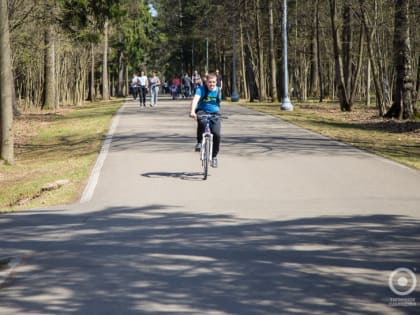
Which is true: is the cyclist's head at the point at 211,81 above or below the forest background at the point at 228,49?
below

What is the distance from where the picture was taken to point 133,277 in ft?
23.2

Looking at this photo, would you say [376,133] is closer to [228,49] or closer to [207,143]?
[207,143]

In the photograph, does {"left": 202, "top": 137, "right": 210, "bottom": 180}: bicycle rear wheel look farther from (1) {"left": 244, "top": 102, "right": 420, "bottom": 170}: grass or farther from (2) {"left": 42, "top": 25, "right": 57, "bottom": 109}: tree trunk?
(2) {"left": 42, "top": 25, "right": 57, "bottom": 109}: tree trunk

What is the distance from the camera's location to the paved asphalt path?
6328 mm

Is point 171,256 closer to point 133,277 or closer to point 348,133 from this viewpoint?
point 133,277

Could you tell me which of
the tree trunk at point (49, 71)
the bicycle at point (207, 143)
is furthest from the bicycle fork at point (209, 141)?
the tree trunk at point (49, 71)

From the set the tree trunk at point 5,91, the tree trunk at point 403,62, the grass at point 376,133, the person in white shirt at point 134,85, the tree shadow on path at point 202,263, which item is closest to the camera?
the tree shadow on path at point 202,263

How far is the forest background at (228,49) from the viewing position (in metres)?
27.4

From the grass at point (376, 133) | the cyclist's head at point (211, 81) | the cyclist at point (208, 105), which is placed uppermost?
the cyclist's head at point (211, 81)

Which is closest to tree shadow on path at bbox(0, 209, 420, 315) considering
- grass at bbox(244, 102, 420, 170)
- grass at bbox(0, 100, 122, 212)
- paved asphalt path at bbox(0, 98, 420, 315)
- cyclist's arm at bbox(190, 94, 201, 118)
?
paved asphalt path at bbox(0, 98, 420, 315)

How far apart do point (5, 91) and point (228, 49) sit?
49.4 metres

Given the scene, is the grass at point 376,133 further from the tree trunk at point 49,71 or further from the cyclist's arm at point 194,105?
the tree trunk at point 49,71

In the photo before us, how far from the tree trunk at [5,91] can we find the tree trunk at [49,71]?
20.5 metres

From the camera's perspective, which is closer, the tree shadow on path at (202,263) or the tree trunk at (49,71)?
the tree shadow on path at (202,263)
